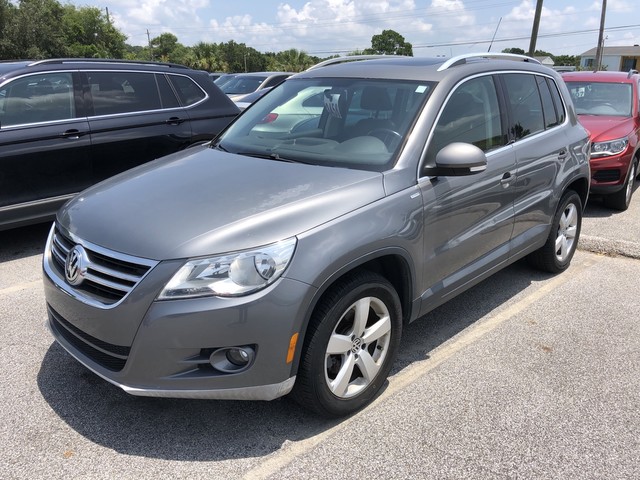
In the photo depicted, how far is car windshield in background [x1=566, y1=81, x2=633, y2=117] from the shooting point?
8.20 m

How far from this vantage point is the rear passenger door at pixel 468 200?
3299 mm

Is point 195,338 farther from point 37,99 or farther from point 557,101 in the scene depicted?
point 37,99

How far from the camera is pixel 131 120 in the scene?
601 centimetres

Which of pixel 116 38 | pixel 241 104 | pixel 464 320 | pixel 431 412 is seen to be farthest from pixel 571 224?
pixel 116 38

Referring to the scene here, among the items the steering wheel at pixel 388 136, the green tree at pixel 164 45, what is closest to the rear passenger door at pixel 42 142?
the steering wheel at pixel 388 136

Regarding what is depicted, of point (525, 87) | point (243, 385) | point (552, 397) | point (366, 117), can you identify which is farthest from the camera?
point (525, 87)

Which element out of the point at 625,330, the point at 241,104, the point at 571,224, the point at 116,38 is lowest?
the point at 625,330

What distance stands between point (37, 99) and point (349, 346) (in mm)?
4279

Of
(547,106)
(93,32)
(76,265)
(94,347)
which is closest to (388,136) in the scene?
(76,265)

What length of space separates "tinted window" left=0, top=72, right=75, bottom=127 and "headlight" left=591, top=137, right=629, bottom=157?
6.24m

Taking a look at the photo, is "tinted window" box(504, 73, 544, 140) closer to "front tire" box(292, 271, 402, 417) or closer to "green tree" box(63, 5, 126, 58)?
"front tire" box(292, 271, 402, 417)

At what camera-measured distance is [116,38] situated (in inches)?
2606

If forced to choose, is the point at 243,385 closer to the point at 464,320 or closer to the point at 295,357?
the point at 295,357

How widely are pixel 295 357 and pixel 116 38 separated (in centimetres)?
7209
